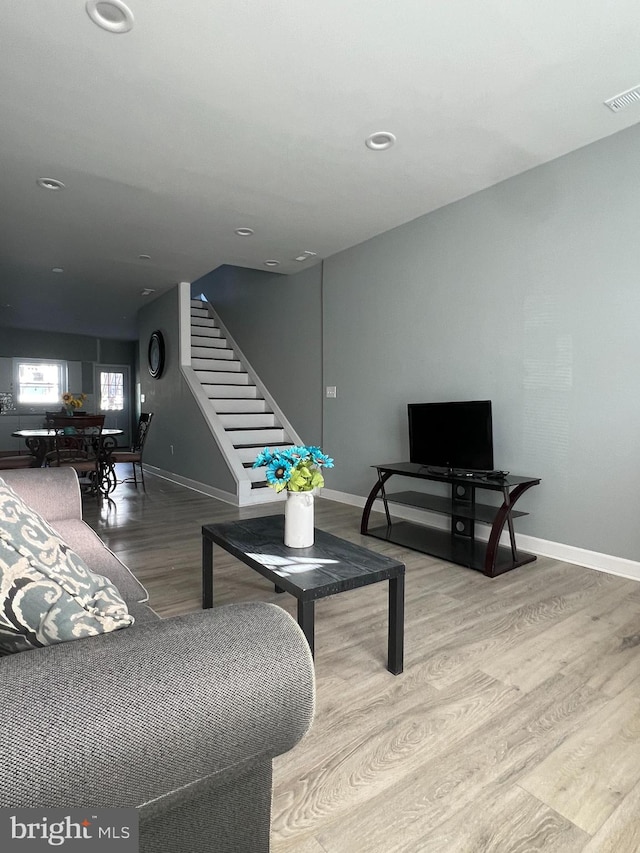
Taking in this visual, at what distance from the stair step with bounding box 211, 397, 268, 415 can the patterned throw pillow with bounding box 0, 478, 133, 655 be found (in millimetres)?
5490

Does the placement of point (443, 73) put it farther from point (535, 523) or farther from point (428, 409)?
point (535, 523)

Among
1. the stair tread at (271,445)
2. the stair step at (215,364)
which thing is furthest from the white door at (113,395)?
the stair tread at (271,445)

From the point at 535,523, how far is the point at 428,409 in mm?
1139

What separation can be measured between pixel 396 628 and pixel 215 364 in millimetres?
5971

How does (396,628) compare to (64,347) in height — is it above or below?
below

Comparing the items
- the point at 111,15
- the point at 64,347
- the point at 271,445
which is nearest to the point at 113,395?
the point at 64,347

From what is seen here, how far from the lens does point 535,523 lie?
3.49 m

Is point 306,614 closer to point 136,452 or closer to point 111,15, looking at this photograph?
point 111,15

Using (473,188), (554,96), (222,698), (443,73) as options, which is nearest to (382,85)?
(443,73)

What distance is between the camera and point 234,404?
6.63m

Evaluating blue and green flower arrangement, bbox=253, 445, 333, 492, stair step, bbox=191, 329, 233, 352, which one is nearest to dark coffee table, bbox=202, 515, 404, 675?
blue and green flower arrangement, bbox=253, 445, 333, 492

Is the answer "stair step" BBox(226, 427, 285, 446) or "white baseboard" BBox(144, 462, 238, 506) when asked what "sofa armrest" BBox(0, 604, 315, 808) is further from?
"stair step" BBox(226, 427, 285, 446)

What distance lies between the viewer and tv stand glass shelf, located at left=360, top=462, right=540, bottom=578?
310 cm

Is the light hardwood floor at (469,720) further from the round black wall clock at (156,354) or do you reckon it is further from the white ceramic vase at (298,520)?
the round black wall clock at (156,354)
